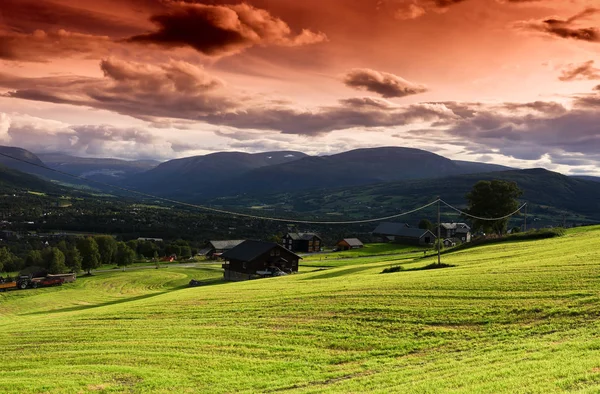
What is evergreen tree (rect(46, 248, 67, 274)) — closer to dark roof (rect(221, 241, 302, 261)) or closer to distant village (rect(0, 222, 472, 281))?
distant village (rect(0, 222, 472, 281))

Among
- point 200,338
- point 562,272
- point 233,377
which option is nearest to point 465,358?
point 233,377

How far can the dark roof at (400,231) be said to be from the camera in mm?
149250

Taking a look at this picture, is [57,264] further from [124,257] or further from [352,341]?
[352,341]

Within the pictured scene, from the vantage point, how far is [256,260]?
8731 centimetres

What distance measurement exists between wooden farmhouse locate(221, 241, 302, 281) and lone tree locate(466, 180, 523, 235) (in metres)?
42.4

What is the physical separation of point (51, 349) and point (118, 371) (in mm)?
9190

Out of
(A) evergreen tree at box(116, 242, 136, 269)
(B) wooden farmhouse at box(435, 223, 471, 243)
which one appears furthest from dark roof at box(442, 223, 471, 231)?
(A) evergreen tree at box(116, 242, 136, 269)

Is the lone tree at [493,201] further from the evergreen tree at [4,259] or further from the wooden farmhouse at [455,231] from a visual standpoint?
the evergreen tree at [4,259]

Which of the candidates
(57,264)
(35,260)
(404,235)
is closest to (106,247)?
(35,260)

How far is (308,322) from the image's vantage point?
29.0 meters

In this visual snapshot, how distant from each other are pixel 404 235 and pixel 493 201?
57.3 metres

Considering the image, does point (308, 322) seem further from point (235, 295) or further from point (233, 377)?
point (235, 295)

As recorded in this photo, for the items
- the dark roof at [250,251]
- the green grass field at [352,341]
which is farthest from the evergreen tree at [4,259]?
the green grass field at [352,341]

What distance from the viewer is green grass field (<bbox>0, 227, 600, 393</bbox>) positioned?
18484 mm
